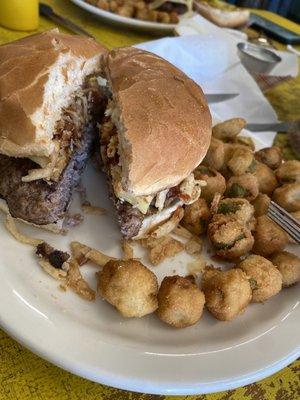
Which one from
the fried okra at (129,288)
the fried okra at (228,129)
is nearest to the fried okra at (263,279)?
the fried okra at (129,288)

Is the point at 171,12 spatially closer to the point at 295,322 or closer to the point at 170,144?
the point at 170,144

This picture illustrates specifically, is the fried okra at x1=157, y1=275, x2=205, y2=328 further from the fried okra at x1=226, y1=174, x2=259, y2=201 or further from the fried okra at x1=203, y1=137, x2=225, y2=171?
the fried okra at x1=203, y1=137, x2=225, y2=171

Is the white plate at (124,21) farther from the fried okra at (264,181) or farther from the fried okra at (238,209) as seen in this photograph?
the fried okra at (238,209)

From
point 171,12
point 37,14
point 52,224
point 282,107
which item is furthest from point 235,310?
point 171,12

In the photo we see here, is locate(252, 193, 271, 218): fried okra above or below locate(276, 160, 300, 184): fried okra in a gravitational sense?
below

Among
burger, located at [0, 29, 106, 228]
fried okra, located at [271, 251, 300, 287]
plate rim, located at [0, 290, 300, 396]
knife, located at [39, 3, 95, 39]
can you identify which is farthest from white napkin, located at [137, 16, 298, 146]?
plate rim, located at [0, 290, 300, 396]

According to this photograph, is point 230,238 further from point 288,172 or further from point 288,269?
point 288,172

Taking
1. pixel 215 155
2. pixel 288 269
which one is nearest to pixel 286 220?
pixel 288 269
